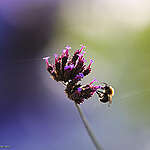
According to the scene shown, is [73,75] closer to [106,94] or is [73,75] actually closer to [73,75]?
[73,75]

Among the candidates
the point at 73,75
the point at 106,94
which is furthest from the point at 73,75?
the point at 106,94

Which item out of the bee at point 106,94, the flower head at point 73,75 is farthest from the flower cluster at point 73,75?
the bee at point 106,94

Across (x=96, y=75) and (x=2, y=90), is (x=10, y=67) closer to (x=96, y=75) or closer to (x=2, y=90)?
(x=2, y=90)

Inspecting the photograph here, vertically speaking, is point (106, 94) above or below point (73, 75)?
below

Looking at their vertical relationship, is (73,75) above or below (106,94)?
above

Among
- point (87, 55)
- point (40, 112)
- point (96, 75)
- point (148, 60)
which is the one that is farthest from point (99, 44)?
point (40, 112)

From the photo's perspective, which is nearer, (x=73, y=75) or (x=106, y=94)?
(x=73, y=75)

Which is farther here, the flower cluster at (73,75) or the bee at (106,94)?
the bee at (106,94)

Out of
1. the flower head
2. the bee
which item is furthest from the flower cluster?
the bee

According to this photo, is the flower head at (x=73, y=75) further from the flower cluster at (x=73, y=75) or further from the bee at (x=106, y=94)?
the bee at (x=106, y=94)
